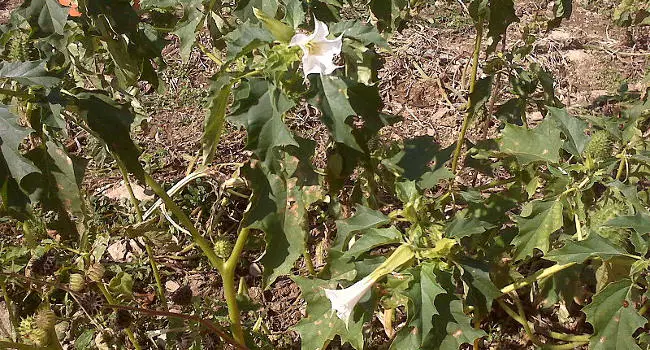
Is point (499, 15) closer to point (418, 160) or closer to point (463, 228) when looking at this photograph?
point (418, 160)

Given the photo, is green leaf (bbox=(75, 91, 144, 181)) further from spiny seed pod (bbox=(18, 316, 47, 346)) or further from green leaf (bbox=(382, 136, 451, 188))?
green leaf (bbox=(382, 136, 451, 188))

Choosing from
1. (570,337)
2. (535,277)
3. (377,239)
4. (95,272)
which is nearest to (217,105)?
(377,239)

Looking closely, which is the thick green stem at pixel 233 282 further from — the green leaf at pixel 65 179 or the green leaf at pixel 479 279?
the green leaf at pixel 479 279

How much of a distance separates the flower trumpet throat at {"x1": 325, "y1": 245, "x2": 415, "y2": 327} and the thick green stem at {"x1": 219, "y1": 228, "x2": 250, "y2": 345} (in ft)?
1.23

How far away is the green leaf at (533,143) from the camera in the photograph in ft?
6.26

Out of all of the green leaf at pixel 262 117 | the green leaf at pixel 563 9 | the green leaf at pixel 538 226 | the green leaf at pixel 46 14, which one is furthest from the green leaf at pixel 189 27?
→ the green leaf at pixel 563 9

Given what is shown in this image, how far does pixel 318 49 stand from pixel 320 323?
Result: 798 millimetres

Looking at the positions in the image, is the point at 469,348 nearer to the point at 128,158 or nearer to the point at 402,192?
the point at 402,192

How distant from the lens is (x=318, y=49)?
1512 millimetres

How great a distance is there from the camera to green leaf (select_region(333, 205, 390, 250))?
1755mm

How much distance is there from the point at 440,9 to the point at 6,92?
3.38 m

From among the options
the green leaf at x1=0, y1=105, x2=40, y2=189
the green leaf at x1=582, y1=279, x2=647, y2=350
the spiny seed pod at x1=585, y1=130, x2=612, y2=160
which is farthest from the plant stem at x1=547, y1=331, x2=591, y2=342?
the green leaf at x1=0, y1=105, x2=40, y2=189

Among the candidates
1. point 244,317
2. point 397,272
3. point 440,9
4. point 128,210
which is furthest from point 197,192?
point 440,9

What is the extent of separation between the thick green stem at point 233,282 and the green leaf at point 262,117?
0.44m
